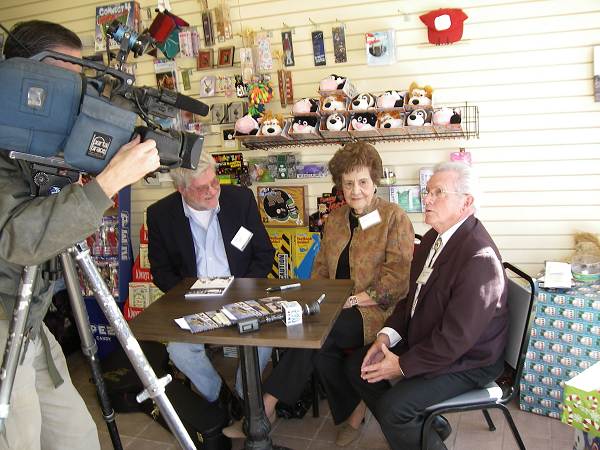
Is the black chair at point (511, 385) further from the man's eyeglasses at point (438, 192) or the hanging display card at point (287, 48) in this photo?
the hanging display card at point (287, 48)

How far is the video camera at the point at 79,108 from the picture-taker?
1292mm

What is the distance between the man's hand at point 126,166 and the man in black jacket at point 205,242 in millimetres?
1332

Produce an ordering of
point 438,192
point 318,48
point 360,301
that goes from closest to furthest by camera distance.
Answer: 1. point 438,192
2. point 360,301
3. point 318,48

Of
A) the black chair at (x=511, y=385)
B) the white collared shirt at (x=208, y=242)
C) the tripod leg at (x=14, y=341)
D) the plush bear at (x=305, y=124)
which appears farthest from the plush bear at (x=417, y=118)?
the tripod leg at (x=14, y=341)

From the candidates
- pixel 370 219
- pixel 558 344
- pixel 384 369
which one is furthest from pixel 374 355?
pixel 558 344

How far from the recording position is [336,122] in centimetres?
348

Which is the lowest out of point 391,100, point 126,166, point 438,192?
point 438,192

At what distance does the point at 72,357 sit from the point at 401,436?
3.12 m

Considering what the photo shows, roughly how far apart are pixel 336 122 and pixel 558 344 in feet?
6.18

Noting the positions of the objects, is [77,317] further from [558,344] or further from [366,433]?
[558,344]

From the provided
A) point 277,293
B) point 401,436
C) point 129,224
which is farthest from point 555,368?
point 129,224

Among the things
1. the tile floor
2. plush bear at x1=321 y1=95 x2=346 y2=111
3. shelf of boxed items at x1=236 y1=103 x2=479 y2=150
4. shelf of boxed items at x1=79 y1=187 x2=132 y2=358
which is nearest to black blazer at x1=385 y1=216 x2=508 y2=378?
the tile floor

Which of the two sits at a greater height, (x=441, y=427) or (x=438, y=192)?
(x=438, y=192)

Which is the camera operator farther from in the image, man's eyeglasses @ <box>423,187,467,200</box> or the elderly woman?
man's eyeglasses @ <box>423,187,467,200</box>
